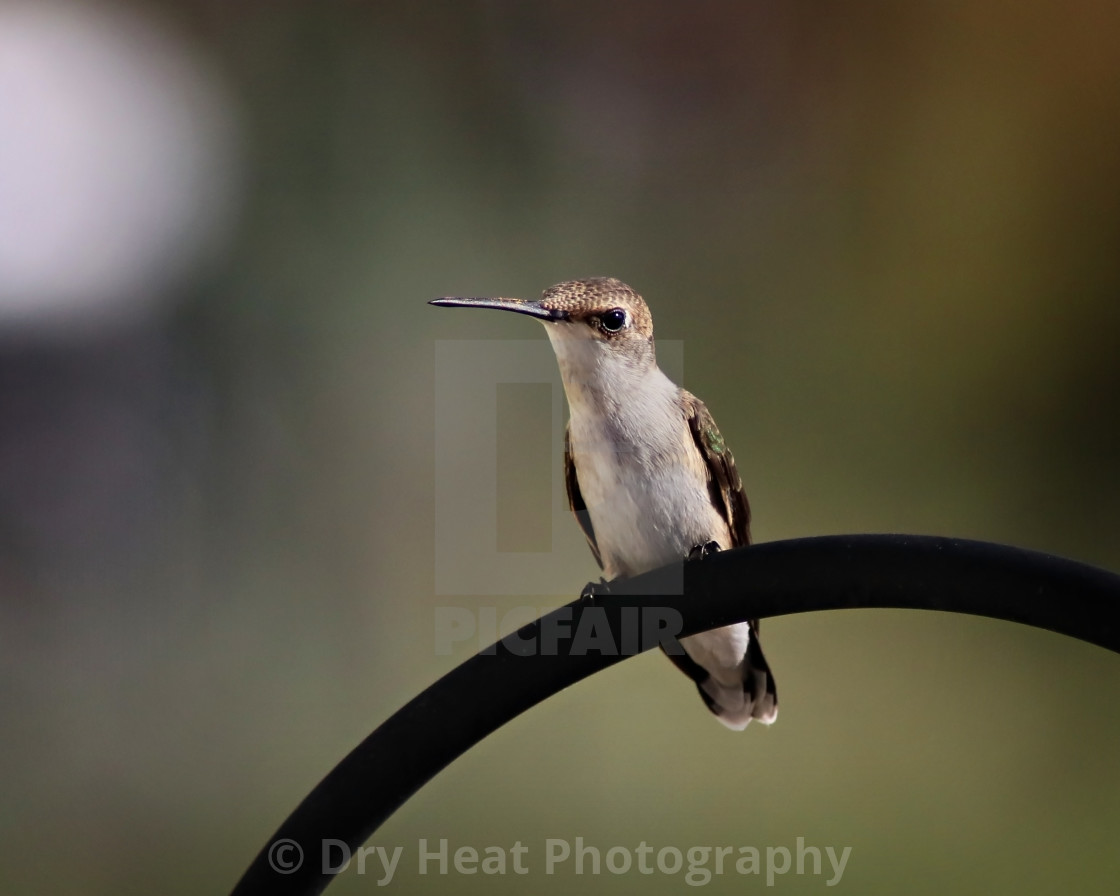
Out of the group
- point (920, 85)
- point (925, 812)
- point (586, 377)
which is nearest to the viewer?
point (586, 377)

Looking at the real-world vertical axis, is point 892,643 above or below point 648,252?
below

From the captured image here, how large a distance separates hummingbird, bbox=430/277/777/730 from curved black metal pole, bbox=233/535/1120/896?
46 cm

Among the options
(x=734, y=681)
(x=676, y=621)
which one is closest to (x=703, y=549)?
(x=734, y=681)

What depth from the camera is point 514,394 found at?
9.32ft

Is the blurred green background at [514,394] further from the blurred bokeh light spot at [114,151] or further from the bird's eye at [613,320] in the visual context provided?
the bird's eye at [613,320]

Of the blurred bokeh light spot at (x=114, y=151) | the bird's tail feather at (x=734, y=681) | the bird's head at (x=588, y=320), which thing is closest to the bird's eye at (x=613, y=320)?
the bird's head at (x=588, y=320)

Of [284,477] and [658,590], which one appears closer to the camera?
[658,590]

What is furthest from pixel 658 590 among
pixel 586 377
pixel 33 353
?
pixel 33 353

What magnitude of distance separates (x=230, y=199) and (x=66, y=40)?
0.64m

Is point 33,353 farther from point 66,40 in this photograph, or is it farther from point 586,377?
point 586,377

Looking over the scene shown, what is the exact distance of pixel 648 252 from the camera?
2.87 m

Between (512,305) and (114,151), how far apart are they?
7.13 feet

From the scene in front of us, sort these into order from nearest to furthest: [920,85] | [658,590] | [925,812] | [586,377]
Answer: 1. [658,590]
2. [586,377]
3. [925,812]
4. [920,85]

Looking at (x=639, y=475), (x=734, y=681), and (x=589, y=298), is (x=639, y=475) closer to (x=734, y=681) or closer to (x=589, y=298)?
(x=589, y=298)
